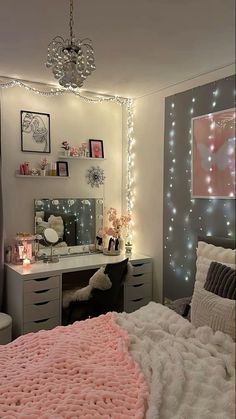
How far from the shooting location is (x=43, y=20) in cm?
109

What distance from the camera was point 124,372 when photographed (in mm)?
835

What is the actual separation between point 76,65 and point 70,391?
786 mm

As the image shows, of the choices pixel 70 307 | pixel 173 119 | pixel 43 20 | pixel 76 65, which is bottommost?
pixel 70 307

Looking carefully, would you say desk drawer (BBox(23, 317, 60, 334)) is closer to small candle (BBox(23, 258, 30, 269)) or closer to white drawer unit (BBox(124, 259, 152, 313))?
small candle (BBox(23, 258, 30, 269))

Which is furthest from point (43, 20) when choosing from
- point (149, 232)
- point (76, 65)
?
point (149, 232)

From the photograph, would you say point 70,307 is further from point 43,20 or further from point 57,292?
point 43,20

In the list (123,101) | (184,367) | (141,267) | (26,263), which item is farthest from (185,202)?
(26,263)

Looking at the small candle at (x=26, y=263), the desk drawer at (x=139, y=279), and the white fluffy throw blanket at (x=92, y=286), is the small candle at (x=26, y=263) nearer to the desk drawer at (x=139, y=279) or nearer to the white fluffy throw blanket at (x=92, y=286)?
the white fluffy throw blanket at (x=92, y=286)

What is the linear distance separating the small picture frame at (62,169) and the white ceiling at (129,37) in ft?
1.75

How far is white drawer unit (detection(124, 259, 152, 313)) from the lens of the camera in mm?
1254

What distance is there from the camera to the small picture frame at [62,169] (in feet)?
5.91

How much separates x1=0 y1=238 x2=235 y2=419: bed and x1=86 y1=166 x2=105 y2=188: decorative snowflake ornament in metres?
0.89

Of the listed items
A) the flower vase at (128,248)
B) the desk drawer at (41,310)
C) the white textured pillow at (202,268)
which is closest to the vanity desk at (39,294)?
the desk drawer at (41,310)

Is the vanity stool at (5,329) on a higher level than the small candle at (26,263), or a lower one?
lower
